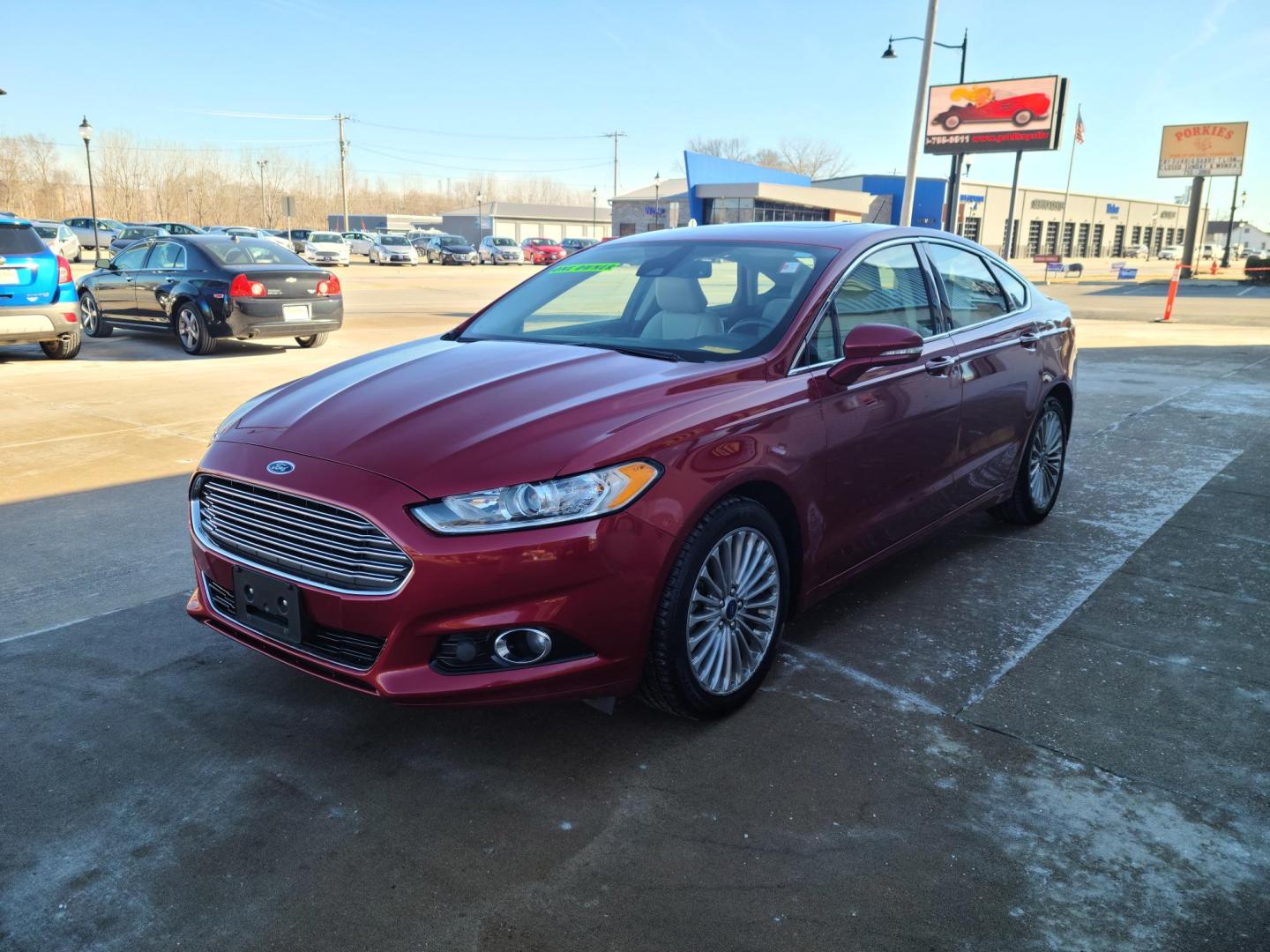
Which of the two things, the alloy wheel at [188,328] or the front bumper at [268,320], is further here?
the alloy wheel at [188,328]

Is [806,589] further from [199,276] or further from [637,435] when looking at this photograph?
[199,276]

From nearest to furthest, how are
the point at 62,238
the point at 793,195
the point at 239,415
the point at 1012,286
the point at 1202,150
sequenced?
the point at 239,415
the point at 1012,286
the point at 62,238
the point at 1202,150
the point at 793,195

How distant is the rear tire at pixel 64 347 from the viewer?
Answer: 1123 centimetres

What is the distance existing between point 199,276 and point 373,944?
11.2 metres

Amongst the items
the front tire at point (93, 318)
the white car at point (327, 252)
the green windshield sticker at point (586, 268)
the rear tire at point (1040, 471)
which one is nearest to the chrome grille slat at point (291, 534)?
the green windshield sticker at point (586, 268)

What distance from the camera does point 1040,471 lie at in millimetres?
5434

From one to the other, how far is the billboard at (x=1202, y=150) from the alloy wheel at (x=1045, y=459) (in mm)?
55473

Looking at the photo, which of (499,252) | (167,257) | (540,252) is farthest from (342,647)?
(540,252)

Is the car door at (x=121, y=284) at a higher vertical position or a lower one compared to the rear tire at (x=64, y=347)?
higher

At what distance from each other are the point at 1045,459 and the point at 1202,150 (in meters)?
56.8

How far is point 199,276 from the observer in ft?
38.8

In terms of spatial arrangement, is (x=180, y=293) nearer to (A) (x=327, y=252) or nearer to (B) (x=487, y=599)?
(B) (x=487, y=599)

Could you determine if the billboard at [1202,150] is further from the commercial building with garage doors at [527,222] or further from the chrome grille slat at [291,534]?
the commercial building with garage doors at [527,222]

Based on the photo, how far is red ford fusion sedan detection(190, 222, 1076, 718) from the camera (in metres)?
2.68
